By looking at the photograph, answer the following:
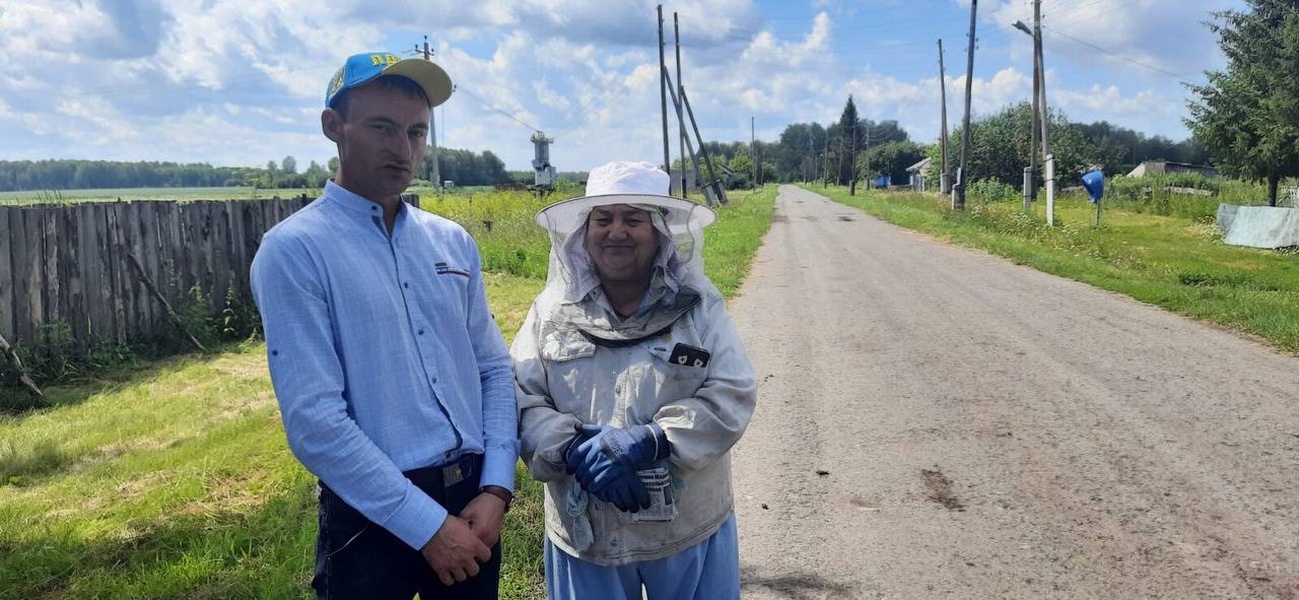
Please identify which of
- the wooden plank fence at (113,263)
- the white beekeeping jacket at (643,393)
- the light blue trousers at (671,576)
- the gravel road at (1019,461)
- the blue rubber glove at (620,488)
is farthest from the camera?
the wooden plank fence at (113,263)

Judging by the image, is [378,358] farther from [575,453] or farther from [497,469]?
[575,453]

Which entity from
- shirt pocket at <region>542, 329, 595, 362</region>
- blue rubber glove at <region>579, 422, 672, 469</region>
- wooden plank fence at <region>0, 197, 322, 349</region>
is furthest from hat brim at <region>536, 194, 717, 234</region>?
wooden plank fence at <region>0, 197, 322, 349</region>

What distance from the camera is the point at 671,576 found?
2195mm

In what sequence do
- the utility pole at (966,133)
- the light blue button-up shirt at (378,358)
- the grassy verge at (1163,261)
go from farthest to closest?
the utility pole at (966,133) → the grassy verge at (1163,261) → the light blue button-up shirt at (378,358)

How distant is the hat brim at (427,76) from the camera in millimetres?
1904

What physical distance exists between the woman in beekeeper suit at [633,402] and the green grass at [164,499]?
3.89ft

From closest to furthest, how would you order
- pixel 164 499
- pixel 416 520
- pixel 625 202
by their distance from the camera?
pixel 416 520 → pixel 625 202 → pixel 164 499

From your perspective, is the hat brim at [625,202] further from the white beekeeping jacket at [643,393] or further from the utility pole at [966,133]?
the utility pole at [966,133]

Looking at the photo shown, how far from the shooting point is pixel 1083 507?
4.01 metres

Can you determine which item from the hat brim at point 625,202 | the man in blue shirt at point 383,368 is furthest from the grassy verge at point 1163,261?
the man in blue shirt at point 383,368

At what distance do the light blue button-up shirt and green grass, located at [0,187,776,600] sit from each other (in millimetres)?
1465

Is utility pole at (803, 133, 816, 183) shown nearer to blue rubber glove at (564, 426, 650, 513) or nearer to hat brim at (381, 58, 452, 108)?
hat brim at (381, 58, 452, 108)

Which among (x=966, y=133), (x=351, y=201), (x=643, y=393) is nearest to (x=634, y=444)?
(x=643, y=393)

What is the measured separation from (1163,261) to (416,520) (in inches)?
613
